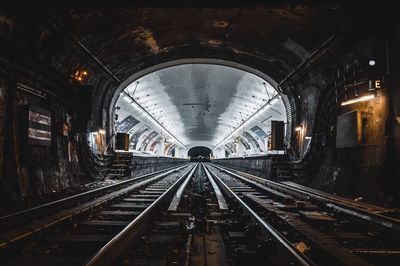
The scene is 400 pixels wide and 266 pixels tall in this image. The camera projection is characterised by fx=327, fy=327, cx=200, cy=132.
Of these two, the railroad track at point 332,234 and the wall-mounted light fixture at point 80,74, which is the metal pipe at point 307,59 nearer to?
the railroad track at point 332,234

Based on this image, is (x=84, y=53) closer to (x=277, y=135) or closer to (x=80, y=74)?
(x=80, y=74)

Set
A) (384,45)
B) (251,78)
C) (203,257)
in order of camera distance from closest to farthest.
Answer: (203,257) < (384,45) < (251,78)

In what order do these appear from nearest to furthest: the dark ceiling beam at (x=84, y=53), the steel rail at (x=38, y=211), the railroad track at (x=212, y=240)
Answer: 1. the railroad track at (x=212, y=240)
2. the steel rail at (x=38, y=211)
3. the dark ceiling beam at (x=84, y=53)

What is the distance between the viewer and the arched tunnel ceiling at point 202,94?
52.3 feet

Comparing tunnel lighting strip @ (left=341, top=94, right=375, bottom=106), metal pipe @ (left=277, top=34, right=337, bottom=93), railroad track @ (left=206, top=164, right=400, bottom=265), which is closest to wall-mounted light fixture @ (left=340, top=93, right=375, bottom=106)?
tunnel lighting strip @ (left=341, top=94, right=375, bottom=106)

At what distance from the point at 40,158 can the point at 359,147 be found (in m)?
8.08

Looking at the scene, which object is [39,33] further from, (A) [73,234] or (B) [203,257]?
(B) [203,257]

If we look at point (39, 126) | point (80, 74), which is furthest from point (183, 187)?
point (80, 74)

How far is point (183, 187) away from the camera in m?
10.2

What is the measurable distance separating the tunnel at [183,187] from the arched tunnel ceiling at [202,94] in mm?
1218

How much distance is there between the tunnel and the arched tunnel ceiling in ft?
4.00

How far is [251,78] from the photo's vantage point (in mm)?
15844

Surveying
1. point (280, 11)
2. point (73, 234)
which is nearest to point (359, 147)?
point (280, 11)

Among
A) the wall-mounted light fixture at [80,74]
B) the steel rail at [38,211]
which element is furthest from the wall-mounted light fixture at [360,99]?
the wall-mounted light fixture at [80,74]
